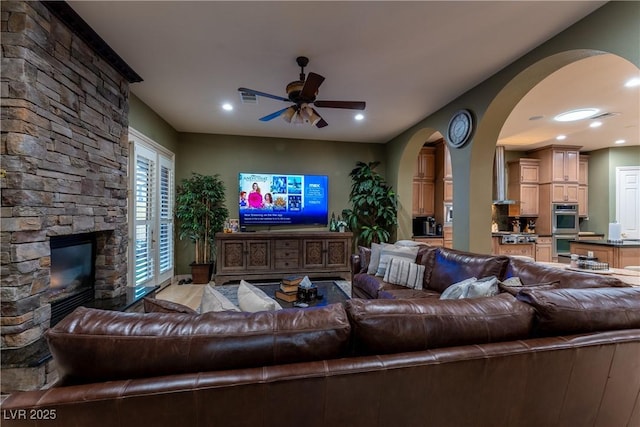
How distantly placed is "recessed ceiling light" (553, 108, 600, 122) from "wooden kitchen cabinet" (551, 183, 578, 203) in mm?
1996

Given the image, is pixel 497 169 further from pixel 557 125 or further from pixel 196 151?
pixel 196 151

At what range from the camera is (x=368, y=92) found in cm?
334

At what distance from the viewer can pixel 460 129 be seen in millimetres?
3416

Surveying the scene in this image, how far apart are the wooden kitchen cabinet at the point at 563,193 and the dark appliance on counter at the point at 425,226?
2.62m

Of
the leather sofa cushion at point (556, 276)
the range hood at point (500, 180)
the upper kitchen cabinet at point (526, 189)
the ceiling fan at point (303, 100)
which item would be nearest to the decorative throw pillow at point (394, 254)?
the leather sofa cushion at point (556, 276)

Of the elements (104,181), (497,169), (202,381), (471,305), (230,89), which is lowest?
(202,381)

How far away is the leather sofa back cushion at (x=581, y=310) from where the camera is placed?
119 centimetres

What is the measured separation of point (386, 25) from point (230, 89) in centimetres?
191

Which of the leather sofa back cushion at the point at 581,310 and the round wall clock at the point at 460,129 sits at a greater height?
the round wall clock at the point at 460,129

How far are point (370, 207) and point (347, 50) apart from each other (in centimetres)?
346

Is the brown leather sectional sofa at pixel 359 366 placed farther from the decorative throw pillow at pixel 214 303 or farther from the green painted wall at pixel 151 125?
the green painted wall at pixel 151 125

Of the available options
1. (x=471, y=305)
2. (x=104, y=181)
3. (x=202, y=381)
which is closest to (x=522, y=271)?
(x=471, y=305)

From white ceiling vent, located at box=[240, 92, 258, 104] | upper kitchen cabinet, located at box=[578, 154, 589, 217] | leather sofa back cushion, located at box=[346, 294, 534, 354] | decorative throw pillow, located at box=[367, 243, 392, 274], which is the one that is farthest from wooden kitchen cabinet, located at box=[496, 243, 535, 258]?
white ceiling vent, located at box=[240, 92, 258, 104]

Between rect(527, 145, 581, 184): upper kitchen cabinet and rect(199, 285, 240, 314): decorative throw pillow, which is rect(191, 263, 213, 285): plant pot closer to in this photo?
rect(199, 285, 240, 314): decorative throw pillow
